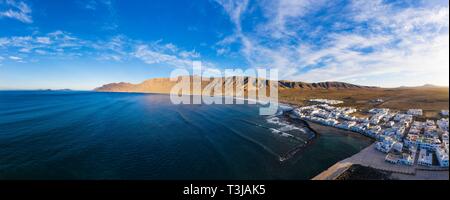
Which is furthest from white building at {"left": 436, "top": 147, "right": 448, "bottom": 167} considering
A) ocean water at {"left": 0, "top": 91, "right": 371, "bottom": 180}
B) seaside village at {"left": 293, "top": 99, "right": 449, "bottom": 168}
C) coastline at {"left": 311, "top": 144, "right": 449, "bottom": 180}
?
ocean water at {"left": 0, "top": 91, "right": 371, "bottom": 180}

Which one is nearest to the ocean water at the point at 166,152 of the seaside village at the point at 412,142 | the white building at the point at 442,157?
the seaside village at the point at 412,142

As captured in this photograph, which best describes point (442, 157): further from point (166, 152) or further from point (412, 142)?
point (166, 152)

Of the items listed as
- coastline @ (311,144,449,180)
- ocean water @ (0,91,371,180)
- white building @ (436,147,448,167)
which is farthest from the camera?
ocean water @ (0,91,371,180)

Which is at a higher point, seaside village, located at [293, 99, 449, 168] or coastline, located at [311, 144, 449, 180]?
seaside village, located at [293, 99, 449, 168]

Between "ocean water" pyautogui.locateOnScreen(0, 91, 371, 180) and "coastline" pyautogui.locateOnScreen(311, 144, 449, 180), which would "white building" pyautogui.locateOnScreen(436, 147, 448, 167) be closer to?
"coastline" pyautogui.locateOnScreen(311, 144, 449, 180)

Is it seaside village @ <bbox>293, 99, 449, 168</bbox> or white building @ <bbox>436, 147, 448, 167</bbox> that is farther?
seaside village @ <bbox>293, 99, 449, 168</bbox>

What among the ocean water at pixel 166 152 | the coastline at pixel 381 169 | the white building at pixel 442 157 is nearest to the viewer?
the coastline at pixel 381 169

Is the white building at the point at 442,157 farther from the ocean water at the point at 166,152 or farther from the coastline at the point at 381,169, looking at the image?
the ocean water at the point at 166,152

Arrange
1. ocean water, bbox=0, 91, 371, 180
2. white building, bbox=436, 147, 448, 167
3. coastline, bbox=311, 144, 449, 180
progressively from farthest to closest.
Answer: ocean water, bbox=0, 91, 371, 180, white building, bbox=436, 147, 448, 167, coastline, bbox=311, 144, 449, 180

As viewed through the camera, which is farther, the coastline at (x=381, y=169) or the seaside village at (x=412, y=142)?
the seaside village at (x=412, y=142)

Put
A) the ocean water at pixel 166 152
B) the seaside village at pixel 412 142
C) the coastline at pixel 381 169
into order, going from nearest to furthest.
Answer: the coastline at pixel 381 169 < the ocean water at pixel 166 152 < the seaside village at pixel 412 142
